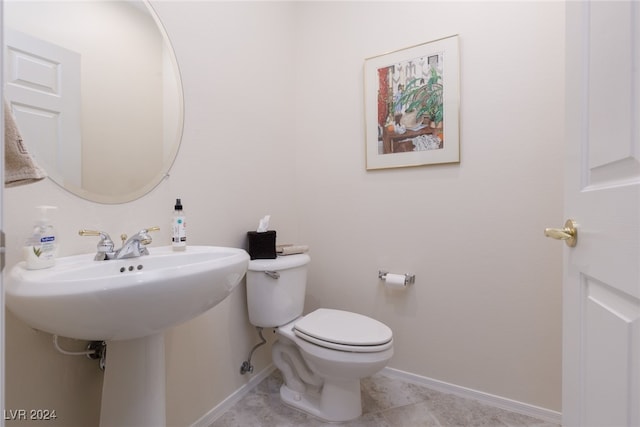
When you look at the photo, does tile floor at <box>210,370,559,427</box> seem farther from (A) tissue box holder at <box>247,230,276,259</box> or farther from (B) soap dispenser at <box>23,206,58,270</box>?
(B) soap dispenser at <box>23,206,58,270</box>

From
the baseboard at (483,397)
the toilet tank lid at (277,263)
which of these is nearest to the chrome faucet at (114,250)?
the toilet tank lid at (277,263)

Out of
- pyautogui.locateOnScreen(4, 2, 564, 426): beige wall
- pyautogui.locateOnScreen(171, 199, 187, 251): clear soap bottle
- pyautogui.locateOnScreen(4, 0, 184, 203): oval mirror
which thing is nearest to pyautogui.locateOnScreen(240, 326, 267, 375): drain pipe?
pyautogui.locateOnScreen(4, 2, 564, 426): beige wall

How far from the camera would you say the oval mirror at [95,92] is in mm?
834

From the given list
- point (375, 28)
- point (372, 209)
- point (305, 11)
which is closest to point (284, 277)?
point (372, 209)

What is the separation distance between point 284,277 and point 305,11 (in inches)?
64.7

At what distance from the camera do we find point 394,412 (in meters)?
1.38

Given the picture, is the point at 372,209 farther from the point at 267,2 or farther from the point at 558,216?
the point at 267,2

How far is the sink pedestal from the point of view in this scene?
2.63 ft

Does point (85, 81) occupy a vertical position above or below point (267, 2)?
below

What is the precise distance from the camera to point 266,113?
167 cm

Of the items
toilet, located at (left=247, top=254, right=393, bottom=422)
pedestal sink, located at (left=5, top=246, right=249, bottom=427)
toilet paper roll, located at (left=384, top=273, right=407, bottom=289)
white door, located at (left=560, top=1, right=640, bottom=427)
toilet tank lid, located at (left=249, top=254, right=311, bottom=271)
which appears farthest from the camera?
toilet paper roll, located at (left=384, top=273, right=407, bottom=289)

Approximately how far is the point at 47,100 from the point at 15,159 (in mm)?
351

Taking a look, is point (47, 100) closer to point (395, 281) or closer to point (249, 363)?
point (249, 363)

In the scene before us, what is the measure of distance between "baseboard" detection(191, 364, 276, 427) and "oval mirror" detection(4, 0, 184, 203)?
0.98 m
